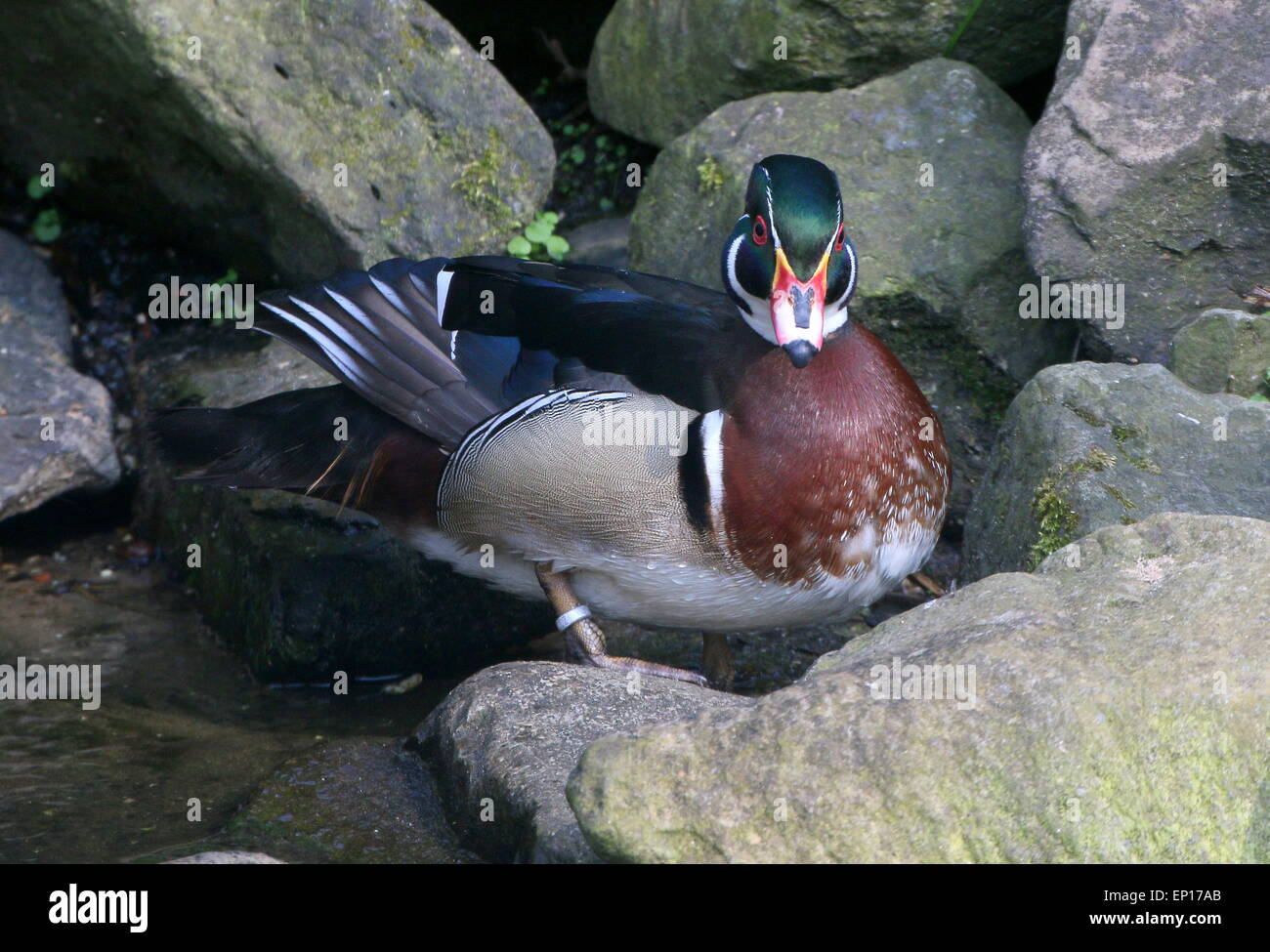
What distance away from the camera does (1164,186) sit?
456cm

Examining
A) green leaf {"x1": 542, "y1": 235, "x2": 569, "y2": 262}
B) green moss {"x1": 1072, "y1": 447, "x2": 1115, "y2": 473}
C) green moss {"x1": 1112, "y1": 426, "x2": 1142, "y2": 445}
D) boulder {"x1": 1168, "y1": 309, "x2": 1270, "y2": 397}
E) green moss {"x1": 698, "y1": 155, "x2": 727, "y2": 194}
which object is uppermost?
green moss {"x1": 698, "y1": 155, "x2": 727, "y2": 194}

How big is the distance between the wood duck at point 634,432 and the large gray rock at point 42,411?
989 mm

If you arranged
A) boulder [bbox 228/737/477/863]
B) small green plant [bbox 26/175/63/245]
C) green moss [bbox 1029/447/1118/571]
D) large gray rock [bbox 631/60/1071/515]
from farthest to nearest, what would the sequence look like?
1. small green plant [bbox 26/175/63/245]
2. large gray rock [bbox 631/60/1071/515]
3. green moss [bbox 1029/447/1118/571]
4. boulder [bbox 228/737/477/863]

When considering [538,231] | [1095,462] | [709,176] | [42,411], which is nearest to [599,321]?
[709,176]

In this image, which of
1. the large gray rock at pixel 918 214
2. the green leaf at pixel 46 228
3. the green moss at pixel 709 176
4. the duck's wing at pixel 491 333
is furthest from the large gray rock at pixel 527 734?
the green leaf at pixel 46 228

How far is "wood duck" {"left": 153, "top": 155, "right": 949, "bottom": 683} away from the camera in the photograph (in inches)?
155

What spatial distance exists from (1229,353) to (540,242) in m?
2.61

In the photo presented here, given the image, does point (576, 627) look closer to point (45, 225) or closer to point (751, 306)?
point (751, 306)

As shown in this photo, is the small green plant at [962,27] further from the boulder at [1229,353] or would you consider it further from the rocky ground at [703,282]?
the boulder at [1229,353]

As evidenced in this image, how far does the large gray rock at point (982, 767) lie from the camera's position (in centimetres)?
254

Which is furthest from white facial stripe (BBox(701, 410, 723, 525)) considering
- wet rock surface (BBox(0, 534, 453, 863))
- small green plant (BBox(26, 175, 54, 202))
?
small green plant (BBox(26, 175, 54, 202))

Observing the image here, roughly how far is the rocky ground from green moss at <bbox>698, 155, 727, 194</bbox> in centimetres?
1

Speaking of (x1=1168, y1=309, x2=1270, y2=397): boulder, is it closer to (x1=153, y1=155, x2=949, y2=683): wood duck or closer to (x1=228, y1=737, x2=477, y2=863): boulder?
(x1=153, y1=155, x2=949, y2=683): wood duck

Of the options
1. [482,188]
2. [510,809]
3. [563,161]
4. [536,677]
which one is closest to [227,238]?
[482,188]
